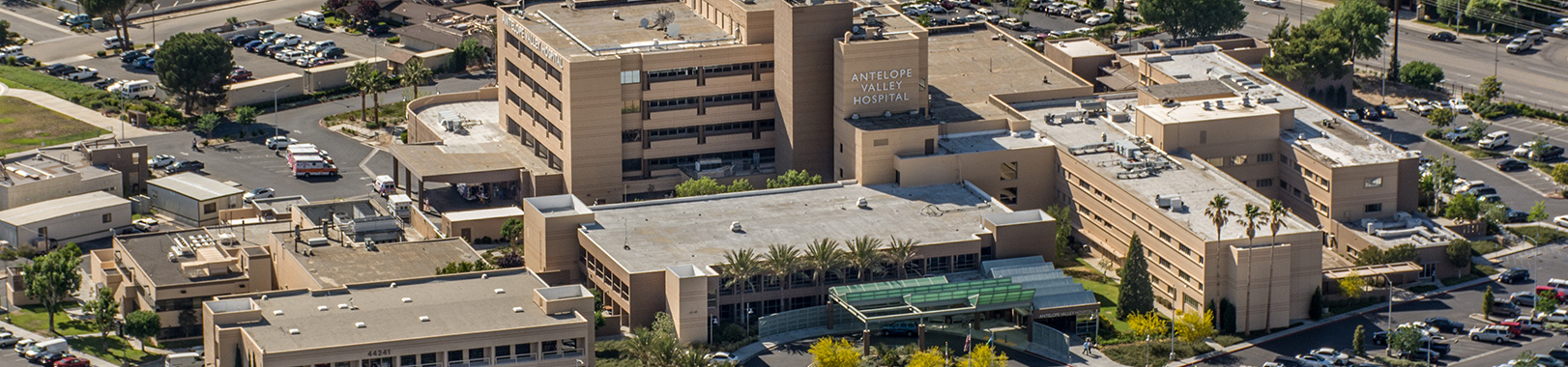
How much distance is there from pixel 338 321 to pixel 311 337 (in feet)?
14.6

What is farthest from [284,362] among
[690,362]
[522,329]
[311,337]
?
[690,362]

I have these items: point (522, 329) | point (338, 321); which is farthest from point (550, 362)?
point (338, 321)

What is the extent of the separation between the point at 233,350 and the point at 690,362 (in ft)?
115

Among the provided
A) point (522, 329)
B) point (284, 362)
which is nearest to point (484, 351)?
point (522, 329)

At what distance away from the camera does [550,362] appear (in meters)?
199

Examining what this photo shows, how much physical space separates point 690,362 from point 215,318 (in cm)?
3673

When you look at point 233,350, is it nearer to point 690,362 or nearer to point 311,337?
point 311,337

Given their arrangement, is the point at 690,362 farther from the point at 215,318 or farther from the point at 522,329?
the point at 215,318

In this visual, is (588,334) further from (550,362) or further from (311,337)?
(311,337)

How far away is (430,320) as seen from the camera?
199750 mm

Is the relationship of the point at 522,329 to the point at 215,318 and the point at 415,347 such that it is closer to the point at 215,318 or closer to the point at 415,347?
the point at 415,347

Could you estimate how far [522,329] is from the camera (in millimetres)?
197375

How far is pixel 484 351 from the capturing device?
7766 inches

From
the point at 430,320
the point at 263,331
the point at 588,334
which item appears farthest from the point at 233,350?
the point at 588,334
